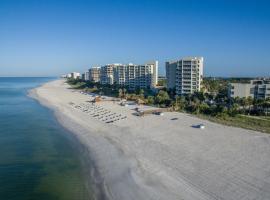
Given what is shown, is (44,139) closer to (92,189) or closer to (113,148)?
(113,148)

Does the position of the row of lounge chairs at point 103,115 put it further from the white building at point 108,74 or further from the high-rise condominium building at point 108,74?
the high-rise condominium building at point 108,74

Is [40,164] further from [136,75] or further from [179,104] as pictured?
[136,75]

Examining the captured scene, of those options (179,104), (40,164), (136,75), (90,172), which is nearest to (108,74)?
(136,75)

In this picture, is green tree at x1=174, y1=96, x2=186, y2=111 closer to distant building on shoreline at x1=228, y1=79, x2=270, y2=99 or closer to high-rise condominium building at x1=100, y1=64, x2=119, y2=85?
distant building on shoreline at x1=228, y1=79, x2=270, y2=99

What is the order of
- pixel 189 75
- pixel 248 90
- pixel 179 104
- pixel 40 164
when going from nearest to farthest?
pixel 40 164, pixel 179 104, pixel 248 90, pixel 189 75

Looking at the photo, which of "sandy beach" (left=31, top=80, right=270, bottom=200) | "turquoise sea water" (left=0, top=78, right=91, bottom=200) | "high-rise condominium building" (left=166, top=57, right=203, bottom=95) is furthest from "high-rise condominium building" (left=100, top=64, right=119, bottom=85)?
"sandy beach" (left=31, top=80, right=270, bottom=200)

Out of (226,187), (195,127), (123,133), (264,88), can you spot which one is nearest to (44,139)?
(123,133)
